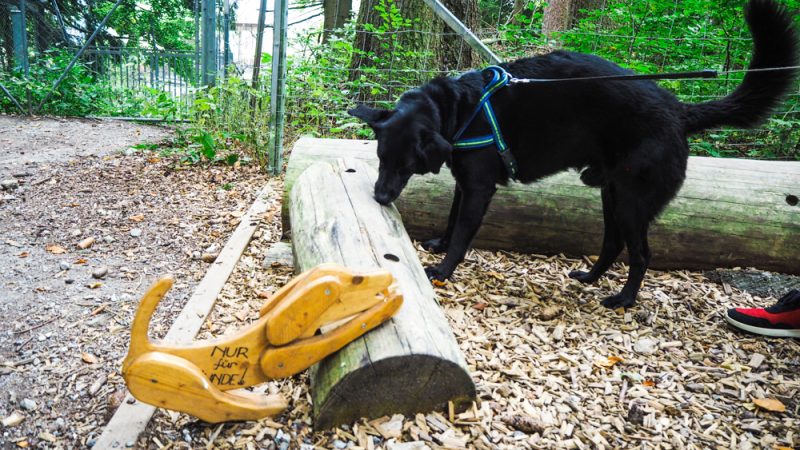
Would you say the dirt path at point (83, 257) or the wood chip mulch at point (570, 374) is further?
the dirt path at point (83, 257)

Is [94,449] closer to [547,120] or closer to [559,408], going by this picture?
[559,408]

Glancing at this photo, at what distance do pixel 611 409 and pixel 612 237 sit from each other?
53.8 inches

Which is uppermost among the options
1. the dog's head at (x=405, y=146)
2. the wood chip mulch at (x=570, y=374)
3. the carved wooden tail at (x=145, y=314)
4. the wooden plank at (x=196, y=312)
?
the dog's head at (x=405, y=146)

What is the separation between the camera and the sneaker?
283cm

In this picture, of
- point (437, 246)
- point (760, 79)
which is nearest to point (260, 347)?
point (437, 246)

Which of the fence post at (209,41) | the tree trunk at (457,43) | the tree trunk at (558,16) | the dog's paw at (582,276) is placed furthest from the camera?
the tree trunk at (558,16)

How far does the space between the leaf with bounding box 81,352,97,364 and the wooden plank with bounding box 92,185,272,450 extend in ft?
1.03

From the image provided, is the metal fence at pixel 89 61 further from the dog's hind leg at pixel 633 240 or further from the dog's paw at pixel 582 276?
the dog's hind leg at pixel 633 240

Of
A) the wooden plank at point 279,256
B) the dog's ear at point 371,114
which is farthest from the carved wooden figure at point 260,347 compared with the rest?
the wooden plank at point 279,256

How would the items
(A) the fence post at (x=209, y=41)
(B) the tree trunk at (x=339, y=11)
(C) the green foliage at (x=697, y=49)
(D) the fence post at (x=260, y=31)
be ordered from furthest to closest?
(B) the tree trunk at (x=339, y=11)
(A) the fence post at (x=209, y=41)
(D) the fence post at (x=260, y=31)
(C) the green foliage at (x=697, y=49)

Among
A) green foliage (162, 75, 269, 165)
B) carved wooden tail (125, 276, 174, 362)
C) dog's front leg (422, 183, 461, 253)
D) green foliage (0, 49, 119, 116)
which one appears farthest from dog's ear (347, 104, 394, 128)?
green foliage (0, 49, 119, 116)

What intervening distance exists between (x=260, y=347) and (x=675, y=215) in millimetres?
2887

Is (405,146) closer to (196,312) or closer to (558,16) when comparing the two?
(196,312)

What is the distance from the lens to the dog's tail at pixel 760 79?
2609 mm
